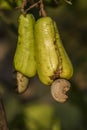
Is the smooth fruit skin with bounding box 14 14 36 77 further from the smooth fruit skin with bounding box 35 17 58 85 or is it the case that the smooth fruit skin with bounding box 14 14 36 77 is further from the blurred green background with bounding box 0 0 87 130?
the blurred green background with bounding box 0 0 87 130

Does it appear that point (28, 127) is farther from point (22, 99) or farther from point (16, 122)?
point (22, 99)

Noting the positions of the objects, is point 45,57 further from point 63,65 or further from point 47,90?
point 47,90

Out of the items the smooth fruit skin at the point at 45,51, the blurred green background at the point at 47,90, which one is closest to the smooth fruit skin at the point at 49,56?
the smooth fruit skin at the point at 45,51

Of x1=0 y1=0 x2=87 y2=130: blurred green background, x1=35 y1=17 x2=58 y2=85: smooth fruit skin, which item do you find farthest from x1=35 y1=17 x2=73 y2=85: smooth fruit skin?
x1=0 y1=0 x2=87 y2=130: blurred green background

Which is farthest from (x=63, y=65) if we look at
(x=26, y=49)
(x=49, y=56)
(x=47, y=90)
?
(x=47, y=90)

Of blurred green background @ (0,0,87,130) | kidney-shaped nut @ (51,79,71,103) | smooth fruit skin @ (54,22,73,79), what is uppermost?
smooth fruit skin @ (54,22,73,79)
